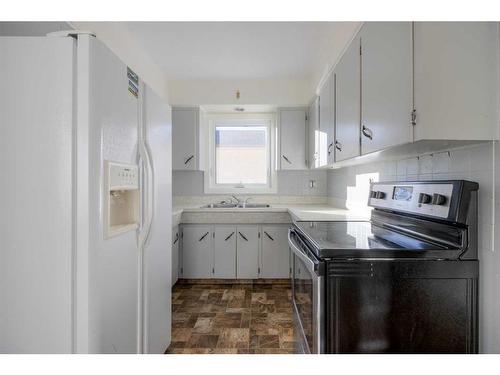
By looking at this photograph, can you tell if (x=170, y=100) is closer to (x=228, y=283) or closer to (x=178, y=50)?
(x=178, y=50)

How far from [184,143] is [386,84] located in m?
2.49

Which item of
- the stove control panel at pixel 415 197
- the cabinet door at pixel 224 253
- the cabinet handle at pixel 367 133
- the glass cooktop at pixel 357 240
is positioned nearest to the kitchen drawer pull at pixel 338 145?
the stove control panel at pixel 415 197

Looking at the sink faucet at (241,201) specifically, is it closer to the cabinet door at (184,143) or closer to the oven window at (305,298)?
the cabinet door at (184,143)

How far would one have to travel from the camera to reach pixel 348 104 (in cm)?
185

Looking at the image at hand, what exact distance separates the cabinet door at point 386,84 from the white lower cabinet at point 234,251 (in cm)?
176

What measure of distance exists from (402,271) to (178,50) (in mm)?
2645

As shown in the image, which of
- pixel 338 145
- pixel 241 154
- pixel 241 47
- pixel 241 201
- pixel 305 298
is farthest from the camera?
pixel 241 154

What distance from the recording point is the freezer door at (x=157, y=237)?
1513mm

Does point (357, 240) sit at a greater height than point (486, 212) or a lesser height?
lesser

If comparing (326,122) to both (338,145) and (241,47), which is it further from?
(241,47)

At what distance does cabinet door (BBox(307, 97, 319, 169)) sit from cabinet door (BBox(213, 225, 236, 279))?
1102 millimetres

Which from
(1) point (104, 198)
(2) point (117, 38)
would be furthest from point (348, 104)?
(2) point (117, 38)

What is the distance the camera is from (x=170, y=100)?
141 inches

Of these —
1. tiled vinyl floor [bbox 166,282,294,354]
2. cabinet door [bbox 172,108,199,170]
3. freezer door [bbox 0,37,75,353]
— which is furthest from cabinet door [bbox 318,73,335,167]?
freezer door [bbox 0,37,75,353]
